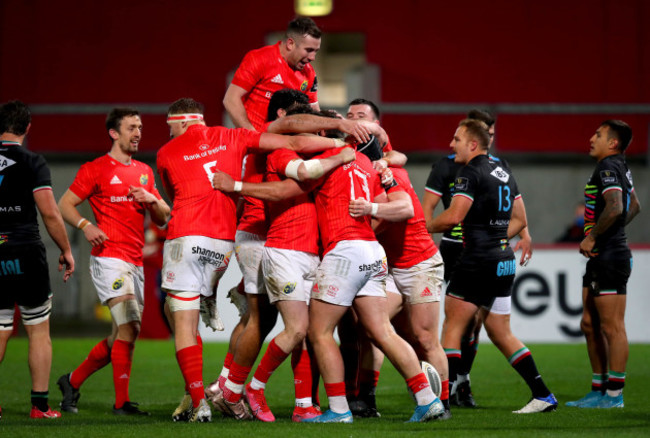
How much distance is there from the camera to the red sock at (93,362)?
7148 millimetres

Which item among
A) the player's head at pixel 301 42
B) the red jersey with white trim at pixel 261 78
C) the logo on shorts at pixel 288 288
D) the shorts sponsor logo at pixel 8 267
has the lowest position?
the logo on shorts at pixel 288 288

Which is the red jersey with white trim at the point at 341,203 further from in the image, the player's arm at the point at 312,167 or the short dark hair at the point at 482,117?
the short dark hair at the point at 482,117

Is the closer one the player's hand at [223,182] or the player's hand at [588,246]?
the player's hand at [223,182]

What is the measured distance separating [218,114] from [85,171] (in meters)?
12.0

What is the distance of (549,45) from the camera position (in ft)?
63.3

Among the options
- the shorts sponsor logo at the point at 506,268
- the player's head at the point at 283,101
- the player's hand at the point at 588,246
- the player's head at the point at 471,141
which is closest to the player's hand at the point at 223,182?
the player's head at the point at 283,101

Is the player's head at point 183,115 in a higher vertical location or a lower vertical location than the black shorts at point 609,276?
higher

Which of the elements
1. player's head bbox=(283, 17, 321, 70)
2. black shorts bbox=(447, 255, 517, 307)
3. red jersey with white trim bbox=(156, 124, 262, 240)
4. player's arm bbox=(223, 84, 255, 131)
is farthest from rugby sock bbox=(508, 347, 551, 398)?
player's head bbox=(283, 17, 321, 70)

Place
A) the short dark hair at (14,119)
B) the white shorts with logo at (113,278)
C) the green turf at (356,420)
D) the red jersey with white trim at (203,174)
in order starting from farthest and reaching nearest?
the white shorts with logo at (113,278)
the short dark hair at (14,119)
the red jersey with white trim at (203,174)
the green turf at (356,420)

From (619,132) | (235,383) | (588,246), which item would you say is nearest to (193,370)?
(235,383)

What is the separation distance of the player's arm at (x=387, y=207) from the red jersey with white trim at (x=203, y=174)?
0.90 meters

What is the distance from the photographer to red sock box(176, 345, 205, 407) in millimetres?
5953

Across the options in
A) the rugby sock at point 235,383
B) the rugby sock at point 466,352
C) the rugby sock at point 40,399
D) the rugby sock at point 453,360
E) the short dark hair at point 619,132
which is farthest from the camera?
the rugby sock at point 466,352

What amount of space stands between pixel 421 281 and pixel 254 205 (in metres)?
1.38
